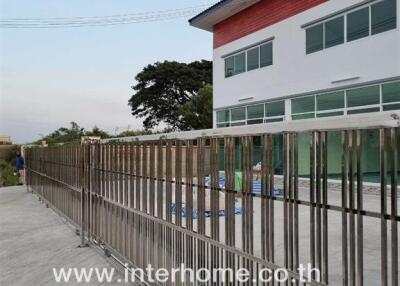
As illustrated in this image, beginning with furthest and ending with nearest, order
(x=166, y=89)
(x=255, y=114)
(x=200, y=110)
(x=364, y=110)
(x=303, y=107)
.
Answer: (x=166, y=89)
(x=200, y=110)
(x=255, y=114)
(x=303, y=107)
(x=364, y=110)

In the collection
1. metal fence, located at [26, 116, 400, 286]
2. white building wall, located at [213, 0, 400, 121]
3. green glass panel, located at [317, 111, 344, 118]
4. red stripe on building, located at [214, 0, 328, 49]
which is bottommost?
metal fence, located at [26, 116, 400, 286]

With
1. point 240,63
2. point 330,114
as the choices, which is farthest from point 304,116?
point 240,63

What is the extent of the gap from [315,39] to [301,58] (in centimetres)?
90

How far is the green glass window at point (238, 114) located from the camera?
20.5 metres

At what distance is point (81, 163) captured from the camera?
7.35 metres

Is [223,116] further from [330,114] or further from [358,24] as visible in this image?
[358,24]

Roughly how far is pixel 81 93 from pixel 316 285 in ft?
93.2

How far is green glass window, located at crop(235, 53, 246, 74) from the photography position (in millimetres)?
20600

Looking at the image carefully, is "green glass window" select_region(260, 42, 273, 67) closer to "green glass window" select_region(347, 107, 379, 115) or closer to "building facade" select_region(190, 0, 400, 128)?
"building facade" select_region(190, 0, 400, 128)

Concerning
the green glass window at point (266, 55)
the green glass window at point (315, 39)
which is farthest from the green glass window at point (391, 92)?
the green glass window at point (266, 55)

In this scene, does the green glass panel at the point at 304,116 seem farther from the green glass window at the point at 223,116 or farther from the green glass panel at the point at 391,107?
the green glass window at the point at 223,116

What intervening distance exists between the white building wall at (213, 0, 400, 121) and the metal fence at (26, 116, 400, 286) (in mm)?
10354

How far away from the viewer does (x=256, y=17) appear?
1973 centimetres

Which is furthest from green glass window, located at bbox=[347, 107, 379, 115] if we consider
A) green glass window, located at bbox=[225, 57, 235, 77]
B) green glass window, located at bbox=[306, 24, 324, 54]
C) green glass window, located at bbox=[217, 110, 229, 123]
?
green glass window, located at bbox=[217, 110, 229, 123]
